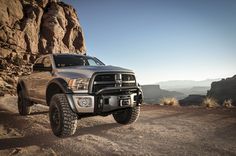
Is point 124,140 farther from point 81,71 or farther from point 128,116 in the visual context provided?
point 81,71

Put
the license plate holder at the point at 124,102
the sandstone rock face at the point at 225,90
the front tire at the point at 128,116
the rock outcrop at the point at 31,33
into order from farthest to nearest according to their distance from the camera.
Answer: the sandstone rock face at the point at 225,90, the rock outcrop at the point at 31,33, the front tire at the point at 128,116, the license plate holder at the point at 124,102

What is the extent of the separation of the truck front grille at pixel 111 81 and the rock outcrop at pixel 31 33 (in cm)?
2334

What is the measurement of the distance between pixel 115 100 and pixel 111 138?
82 centimetres

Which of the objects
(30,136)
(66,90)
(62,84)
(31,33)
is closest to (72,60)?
(62,84)

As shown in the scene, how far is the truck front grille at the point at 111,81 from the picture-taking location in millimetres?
4645

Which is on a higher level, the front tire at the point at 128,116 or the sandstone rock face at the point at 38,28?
the sandstone rock face at the point at 38,28

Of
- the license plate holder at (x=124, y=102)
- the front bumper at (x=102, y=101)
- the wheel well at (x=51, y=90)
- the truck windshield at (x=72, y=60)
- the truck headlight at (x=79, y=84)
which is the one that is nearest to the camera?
the front bumper at (x=102, y=101)

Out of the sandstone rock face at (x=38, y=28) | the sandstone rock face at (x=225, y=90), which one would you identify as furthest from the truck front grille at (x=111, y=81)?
the sandstone rock face at (x=225, y=90)

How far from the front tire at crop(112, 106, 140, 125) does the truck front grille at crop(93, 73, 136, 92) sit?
0.91 metres

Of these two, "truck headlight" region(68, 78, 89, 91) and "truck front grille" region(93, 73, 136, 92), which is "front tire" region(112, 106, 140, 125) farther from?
"truck headlight" region(68, 78, 89, 91)

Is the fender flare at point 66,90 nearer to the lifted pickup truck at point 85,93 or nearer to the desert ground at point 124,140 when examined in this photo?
the lifted pickup truck at point 85,93

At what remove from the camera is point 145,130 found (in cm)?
524

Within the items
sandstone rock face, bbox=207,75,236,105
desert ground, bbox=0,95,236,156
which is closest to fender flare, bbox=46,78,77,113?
desert ground, bbox=0,95,236,156

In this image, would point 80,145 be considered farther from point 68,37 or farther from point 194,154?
point 68,37
